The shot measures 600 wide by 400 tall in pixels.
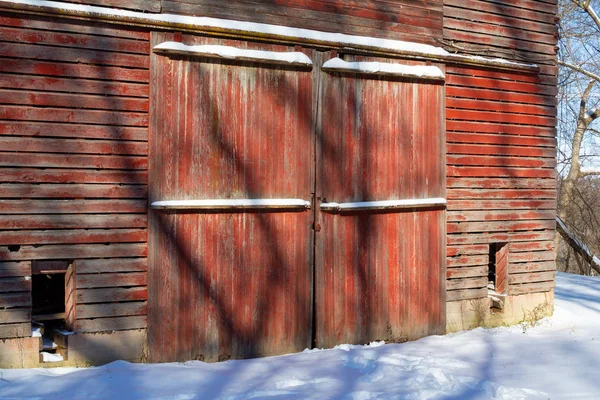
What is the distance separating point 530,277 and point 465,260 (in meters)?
1.32

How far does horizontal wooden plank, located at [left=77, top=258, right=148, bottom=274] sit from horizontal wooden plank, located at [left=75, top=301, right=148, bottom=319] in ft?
1.08

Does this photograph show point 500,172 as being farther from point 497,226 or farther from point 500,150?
point 497,226

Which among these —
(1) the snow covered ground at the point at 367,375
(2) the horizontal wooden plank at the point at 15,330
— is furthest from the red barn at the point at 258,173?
(1) the snow covered ground at the point at 367,375

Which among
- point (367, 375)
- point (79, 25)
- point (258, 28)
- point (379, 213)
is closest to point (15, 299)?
point (79, 25)

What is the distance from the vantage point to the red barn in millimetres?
5922

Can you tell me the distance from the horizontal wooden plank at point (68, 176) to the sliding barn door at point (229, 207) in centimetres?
19

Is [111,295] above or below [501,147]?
below

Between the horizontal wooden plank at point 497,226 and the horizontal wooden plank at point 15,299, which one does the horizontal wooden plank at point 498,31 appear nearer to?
the horizontal wooden plank at point 497,226

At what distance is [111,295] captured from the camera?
242 inches

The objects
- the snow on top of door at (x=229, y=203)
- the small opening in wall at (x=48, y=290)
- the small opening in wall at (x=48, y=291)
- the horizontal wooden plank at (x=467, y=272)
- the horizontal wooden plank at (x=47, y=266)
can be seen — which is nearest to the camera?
the horizontal wooden plank at (x=47, y=266)

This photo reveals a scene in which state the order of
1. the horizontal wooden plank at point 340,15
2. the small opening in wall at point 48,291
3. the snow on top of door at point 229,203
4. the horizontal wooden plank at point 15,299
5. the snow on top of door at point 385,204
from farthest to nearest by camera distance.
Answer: the small opening in wall at point 48,291, the snow on top of door at point 385,204, the horizontal wooden plank at point 340,15, the snow on top of door at point 229,203, the horizontal wooden plank at point 15,299

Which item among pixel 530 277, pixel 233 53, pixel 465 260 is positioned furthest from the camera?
pixel 530 277

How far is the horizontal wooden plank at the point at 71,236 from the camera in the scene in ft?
18.9

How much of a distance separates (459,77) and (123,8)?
4352 mm
